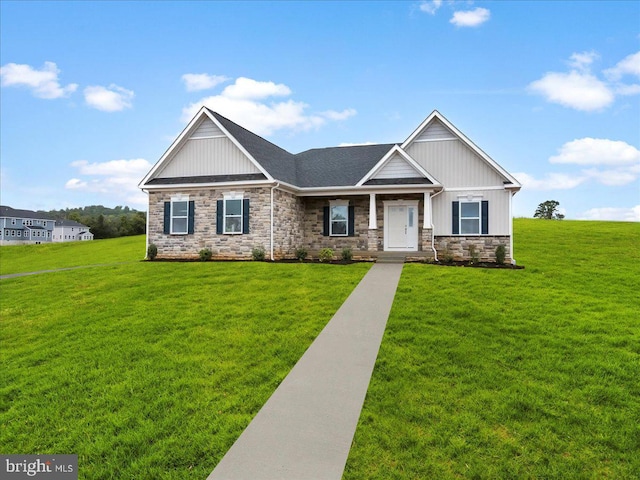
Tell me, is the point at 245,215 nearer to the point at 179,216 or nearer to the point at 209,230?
the point at 209,230

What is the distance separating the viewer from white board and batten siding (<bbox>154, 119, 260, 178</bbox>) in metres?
18.8

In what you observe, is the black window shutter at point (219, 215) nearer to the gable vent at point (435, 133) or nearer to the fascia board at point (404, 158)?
the fascia board at point (404, 158)

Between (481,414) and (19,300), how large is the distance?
14.8 m

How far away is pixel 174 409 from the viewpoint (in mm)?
5891

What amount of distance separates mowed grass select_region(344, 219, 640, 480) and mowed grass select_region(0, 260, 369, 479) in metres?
1.85

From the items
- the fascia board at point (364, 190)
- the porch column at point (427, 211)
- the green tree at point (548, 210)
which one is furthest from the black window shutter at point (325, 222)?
the green tree at point (548, 210)

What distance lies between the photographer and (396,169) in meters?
18.6

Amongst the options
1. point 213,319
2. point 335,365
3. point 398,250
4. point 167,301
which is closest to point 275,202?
point 398,250

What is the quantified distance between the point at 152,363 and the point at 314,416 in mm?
3560

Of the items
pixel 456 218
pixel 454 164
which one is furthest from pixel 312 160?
pixel 456 218

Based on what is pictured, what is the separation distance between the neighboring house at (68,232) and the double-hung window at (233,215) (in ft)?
259

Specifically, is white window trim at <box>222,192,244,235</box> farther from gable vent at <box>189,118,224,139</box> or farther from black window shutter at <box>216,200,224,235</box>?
gable vent at <box>189,118,224,139</box>

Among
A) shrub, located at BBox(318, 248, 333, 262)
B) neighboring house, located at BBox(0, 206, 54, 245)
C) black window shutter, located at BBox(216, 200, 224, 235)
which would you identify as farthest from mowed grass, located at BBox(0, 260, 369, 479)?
neighboring house, located at BBox(0, 206, 54, 245)

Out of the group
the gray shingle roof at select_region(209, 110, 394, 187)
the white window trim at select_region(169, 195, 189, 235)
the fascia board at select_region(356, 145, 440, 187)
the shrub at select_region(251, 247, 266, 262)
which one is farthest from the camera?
the gray shingle roof at select_region(209, 110, 394, 187)
